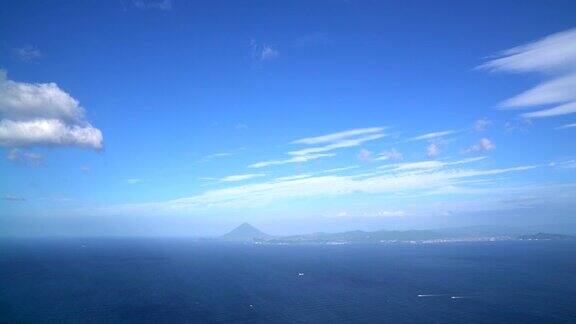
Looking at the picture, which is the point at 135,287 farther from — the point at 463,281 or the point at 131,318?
the point at 463,281

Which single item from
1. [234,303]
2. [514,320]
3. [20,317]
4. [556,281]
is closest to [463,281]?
[556,281]

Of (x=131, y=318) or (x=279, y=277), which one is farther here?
(x=279, y=277)

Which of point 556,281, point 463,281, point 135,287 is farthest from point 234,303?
point 556,281

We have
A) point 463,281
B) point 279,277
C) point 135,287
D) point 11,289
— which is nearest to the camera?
point 11,289

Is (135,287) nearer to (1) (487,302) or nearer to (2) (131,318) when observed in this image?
(2) (131,318)

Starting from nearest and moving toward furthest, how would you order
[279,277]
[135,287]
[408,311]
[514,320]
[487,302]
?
1. [514,320]
2. [408,311]
3. [487,302]
4. [135,287]
5. [279,277]

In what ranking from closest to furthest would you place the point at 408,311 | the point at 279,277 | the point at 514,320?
the point at 514,320 < the point at 408,311 < the point at 279,277

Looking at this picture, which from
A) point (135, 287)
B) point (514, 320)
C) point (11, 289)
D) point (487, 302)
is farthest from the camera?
point (135, 287)

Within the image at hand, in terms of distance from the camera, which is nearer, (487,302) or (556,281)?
(487,302)
